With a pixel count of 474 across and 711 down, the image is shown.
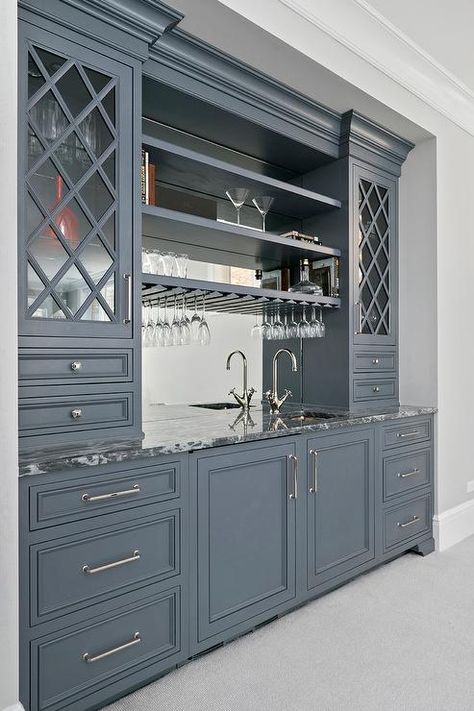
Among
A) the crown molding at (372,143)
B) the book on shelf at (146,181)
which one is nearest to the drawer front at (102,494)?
the book on shelf at (146,181)

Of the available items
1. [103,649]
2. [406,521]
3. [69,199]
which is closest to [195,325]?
[69,199]

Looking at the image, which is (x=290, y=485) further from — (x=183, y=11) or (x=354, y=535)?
(x=183, y=11)

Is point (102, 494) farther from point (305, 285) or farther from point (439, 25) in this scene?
point (439, 25)

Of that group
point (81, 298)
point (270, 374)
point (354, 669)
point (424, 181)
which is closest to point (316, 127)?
point (424, 181)

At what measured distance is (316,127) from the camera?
2752 millimetres

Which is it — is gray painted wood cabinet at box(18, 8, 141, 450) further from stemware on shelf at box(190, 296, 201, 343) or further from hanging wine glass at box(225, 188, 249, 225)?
hanging wine glass at box(225, 188, 249, 225)

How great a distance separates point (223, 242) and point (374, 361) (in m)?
1.21

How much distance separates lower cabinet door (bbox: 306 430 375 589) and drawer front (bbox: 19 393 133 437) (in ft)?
3.06

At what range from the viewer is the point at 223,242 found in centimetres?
266

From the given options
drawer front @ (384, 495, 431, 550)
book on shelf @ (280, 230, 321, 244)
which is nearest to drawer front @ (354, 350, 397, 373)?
book on shelf @ (280, 230, 321, 244)

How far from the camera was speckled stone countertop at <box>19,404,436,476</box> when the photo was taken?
1537mm

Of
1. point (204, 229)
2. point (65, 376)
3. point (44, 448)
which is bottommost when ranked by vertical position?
point (44, 448)

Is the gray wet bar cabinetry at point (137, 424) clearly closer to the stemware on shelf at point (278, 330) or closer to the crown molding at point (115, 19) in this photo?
the crown molding at point (115, 19)

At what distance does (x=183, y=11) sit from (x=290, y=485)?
6.61 ft
